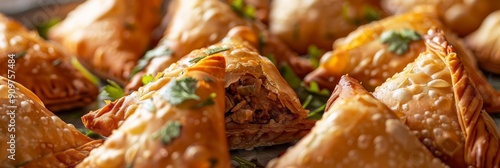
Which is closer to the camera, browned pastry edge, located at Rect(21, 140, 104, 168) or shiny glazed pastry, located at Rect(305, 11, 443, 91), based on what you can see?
browned pastry edge, located at Rect(21, 140, 104, 168)

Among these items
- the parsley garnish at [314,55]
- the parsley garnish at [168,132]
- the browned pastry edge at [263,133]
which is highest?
the parsley garnish at [168,132]

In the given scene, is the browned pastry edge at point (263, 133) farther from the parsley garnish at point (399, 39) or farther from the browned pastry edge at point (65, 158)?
the parsley garnish at point (399, 39)

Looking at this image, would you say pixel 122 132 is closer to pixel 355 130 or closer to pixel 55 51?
pixel 355 130

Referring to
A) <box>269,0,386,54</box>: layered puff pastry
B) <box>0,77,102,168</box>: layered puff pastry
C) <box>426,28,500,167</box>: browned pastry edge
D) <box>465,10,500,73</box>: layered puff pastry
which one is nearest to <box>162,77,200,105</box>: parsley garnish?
<box>0,77,102,168</box>: layered puff pastry

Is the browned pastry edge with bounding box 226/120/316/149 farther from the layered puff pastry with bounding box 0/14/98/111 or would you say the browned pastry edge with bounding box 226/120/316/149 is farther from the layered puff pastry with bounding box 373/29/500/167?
the layered puff pastry with bounding box 0/14/98/111

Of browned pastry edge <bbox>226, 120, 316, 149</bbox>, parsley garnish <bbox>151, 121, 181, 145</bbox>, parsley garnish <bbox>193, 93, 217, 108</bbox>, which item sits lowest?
browned pastry edge <bbox>226, 120, 316, 149</bbox>

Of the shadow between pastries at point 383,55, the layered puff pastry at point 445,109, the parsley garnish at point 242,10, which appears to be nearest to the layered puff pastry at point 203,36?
the parsley garnish at point 242,10
